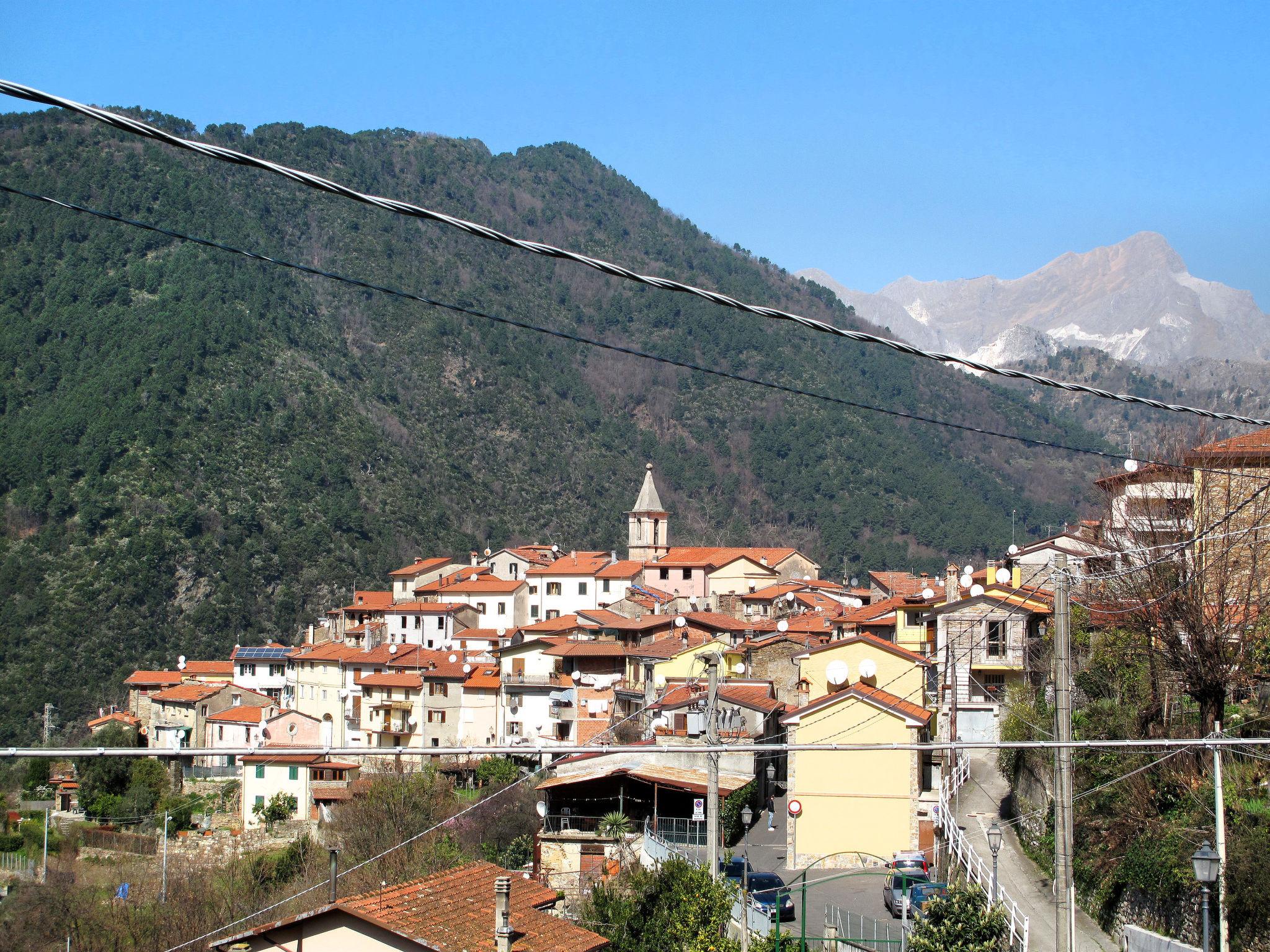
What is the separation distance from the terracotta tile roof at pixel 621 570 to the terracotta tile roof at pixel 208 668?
19.1 m

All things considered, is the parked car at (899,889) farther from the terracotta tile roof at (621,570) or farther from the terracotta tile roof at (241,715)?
the terracotta tile roof at (621,570)

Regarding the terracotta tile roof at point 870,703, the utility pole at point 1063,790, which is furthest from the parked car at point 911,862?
the utility pole at point 1063,790

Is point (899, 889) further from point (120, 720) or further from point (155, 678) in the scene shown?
point (155, 678)

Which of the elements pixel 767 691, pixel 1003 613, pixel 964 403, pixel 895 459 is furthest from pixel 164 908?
pixel 964 403

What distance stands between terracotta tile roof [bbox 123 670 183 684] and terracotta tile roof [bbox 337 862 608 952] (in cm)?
4930

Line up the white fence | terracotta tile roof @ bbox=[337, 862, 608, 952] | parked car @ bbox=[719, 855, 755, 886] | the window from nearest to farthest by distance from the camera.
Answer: terracotta tile roof @ bbox=[337, 862, 608, 952] < the white fence < parked car @ bbox=[719, 855, 755, 886] < the window

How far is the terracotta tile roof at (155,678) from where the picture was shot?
61.4 metres

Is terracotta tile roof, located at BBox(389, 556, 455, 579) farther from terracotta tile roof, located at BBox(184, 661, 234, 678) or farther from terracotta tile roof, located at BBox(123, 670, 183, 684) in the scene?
terracotta tile roof, located at BBox(123, 670, 183, 684)

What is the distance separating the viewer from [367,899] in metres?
13.5

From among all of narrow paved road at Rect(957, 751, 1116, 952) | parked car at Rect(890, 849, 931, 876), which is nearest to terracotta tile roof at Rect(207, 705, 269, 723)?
narrow paved road at Rect(957, 751, 1116, 952)

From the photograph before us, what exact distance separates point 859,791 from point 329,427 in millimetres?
87913

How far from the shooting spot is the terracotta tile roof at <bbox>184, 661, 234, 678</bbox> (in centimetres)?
6331

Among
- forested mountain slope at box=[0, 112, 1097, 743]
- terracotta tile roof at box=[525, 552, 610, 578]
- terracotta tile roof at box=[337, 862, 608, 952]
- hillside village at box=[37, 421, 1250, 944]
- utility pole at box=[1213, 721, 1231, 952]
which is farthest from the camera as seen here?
forested mountain slope at box=[0, 112, 1097, 743]

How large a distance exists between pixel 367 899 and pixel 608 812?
15167mm
